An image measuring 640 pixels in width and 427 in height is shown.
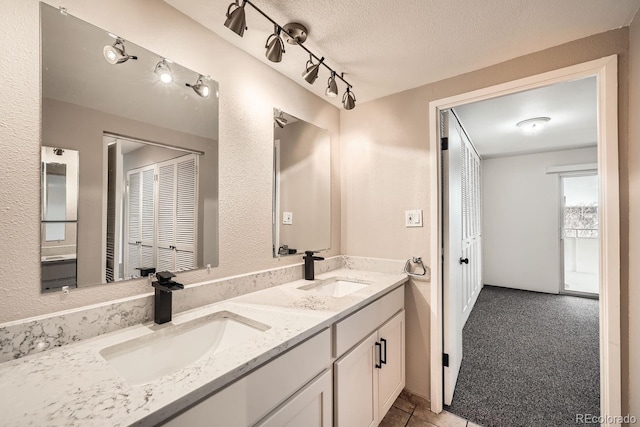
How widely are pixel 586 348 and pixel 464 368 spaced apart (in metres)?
1.37

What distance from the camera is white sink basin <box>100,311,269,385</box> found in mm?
917

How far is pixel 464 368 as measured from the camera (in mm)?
2273

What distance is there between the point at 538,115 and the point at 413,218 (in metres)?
2.08

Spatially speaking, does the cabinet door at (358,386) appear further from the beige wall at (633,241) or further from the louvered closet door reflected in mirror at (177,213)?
the beige wall at (633,241)

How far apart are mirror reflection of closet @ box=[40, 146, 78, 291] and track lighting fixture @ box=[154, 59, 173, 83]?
490mm

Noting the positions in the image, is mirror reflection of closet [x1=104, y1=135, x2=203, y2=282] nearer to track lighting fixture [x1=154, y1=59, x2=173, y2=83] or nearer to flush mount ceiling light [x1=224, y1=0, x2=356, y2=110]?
track lighting fixture [x1=154, y1=59, x2=173, y2=83]

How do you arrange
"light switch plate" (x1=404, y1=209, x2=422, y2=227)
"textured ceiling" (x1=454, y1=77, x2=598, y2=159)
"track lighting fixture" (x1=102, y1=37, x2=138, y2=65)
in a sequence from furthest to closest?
1. "textured ceiling" (x1=454, y1=77, x2=598, y2=159)
2. "light switch plate" (x1=404, y1=209, x2=422, y2=227)
3. "track lighting fixture" (x1=102, y1=37, x2=138, y2=65)

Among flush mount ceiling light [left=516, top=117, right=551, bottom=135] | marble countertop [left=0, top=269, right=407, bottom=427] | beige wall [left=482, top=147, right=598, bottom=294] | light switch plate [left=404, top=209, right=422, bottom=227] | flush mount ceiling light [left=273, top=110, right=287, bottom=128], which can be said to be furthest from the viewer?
beige wall [left=482, top=147, right=598, bottom=294]

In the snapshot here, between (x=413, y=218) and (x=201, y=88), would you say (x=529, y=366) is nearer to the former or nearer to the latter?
(x=413, y=218)

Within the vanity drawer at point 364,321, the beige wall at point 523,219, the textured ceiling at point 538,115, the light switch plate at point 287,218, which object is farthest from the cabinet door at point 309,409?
the beige wall at point 523,219

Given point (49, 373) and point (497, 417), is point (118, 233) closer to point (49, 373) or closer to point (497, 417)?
point (49, 373)

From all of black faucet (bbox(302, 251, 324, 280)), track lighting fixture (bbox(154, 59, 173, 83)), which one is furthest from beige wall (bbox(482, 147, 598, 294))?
track lighting fixture (bbox(154, 59, 173, 83))

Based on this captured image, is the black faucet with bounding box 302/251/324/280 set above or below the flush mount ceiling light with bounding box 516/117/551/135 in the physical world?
below

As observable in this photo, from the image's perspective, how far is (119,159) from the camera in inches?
42.6
